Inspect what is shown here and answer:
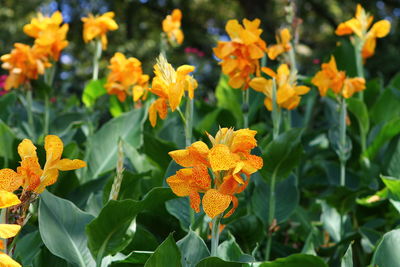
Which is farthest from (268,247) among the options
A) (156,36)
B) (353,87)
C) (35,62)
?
(156,36)

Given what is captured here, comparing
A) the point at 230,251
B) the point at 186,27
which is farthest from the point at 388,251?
the point at 186,27

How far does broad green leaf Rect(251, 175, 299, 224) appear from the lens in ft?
7.01

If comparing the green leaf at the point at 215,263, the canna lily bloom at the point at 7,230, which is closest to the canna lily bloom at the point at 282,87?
the green leaf at the point at 215,263

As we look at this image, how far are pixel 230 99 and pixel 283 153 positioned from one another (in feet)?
3.33

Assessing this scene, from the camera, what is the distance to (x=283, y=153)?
6.58 feet

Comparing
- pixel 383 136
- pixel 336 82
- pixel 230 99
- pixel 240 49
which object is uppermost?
pixel 240 49

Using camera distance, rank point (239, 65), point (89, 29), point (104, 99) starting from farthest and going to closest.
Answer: point (104, 99)
point (89, 29)
point (239, 65)

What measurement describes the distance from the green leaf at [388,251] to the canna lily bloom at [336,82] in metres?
0.82

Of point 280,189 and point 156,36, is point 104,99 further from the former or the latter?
point 156,36

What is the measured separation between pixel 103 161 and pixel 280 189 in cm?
76

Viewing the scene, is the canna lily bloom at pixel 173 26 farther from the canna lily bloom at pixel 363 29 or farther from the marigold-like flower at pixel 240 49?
the marigold-like flower at pixel 240 49

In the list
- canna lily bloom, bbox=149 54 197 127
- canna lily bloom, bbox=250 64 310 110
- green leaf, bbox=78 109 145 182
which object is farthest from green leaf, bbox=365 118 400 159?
canna lily bloom, bbox=149 54 197 127

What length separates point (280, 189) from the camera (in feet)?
7.35

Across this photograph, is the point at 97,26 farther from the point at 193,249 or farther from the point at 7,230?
the point at 7,230
